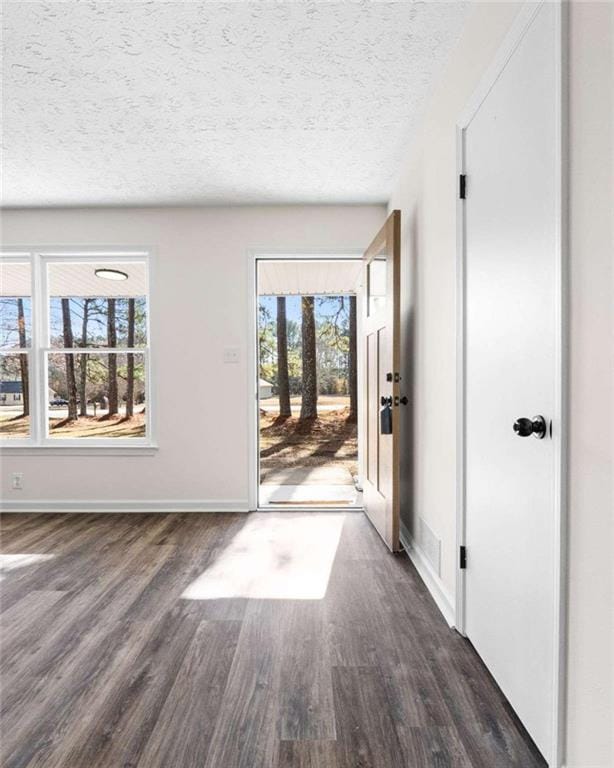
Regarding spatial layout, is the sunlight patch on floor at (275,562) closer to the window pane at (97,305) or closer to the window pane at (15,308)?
the window pane at (97,305)

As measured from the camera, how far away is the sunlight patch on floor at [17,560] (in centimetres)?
263

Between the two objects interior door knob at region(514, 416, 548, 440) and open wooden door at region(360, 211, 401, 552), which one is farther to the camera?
open wooden door at region(360, 211, 401, 552)

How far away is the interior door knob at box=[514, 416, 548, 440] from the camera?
1.26 metres

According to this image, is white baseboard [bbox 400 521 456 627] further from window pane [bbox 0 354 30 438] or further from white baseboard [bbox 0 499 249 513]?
window pane [bbox 0 354 30 438]

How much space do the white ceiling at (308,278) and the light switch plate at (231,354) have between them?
1.87 m

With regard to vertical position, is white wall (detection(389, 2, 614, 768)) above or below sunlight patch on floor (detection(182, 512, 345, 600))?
above

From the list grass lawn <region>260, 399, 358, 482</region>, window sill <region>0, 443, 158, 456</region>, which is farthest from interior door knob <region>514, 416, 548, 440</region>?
grass lawn <region>260, 399, 358, 482</region>

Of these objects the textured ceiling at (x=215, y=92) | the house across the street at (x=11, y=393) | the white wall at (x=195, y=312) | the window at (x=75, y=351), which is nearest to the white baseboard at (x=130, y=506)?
the white wall at (x=195, y=312)

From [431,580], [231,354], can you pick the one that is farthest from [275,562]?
[231,354]

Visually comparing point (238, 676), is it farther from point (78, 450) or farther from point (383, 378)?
point (78, 450)

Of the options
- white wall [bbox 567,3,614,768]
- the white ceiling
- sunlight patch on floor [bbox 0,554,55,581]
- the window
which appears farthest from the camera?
the white ceiling

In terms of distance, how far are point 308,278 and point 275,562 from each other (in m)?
4.20

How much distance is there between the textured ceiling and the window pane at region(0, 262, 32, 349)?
2.57 feet

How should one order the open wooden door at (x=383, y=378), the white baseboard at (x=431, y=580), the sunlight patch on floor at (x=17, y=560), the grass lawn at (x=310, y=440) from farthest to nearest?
the grass lawn at (x=310, y=440) → the open wooden door at (x=383, y=378) → the sunlight patch on floor at (x=17, y=560) → the white baseboard at (x=431, y=580)
